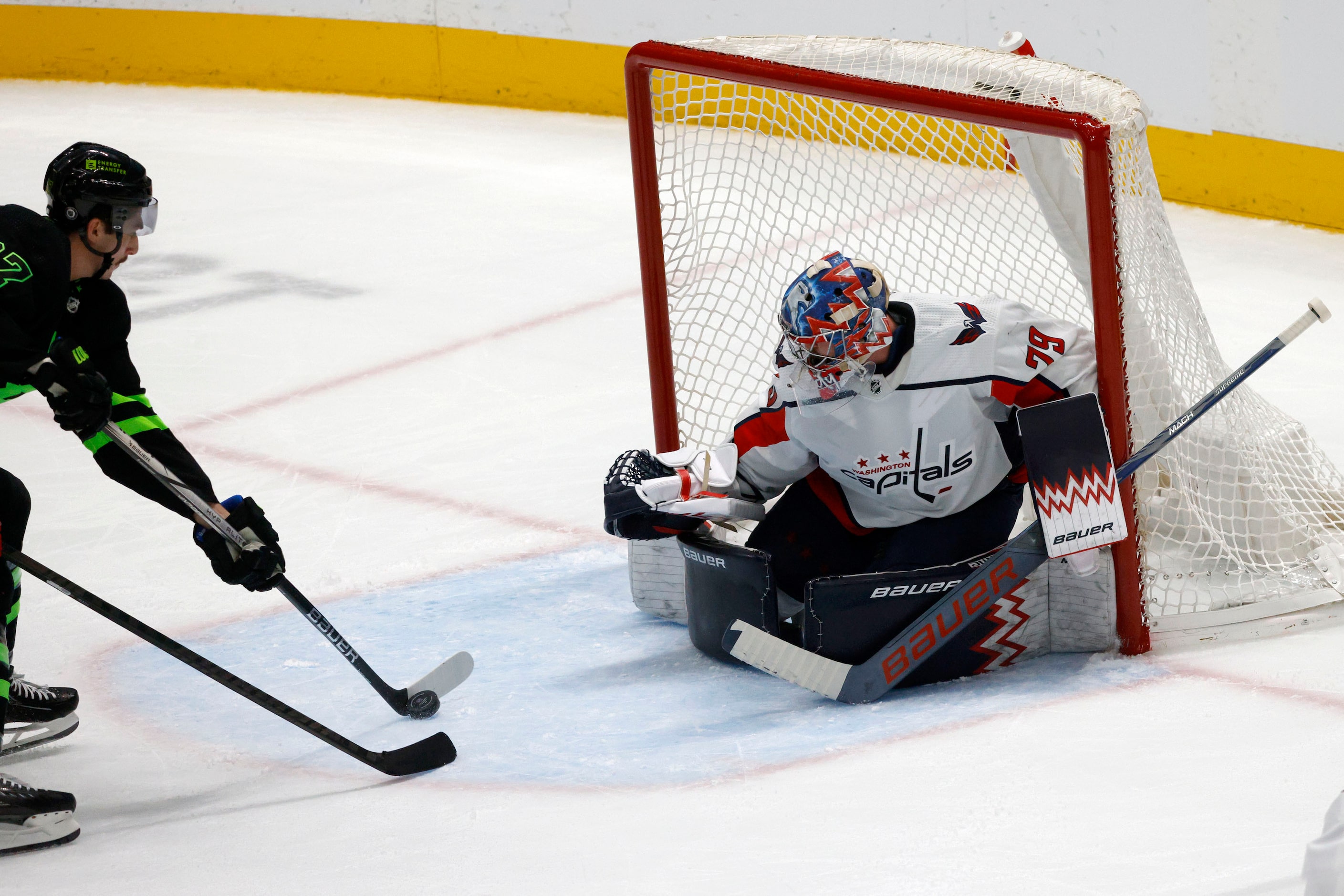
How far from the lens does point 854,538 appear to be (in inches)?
113

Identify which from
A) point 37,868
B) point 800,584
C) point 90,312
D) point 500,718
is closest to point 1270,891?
A: point 800,584

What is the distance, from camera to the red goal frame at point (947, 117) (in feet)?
8.15

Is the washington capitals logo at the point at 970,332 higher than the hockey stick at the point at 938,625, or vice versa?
the washington capitals logo at the point at 970,332

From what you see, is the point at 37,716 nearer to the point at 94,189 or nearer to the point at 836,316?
the point at 94,189

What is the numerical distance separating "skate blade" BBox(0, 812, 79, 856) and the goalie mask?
1.31 metres

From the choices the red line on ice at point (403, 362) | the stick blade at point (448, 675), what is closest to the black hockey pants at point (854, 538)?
the stick blade at point (448, 675)

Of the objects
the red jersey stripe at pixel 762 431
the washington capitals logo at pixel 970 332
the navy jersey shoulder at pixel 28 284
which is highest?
the navy jersey shoulder at pixel 28 284

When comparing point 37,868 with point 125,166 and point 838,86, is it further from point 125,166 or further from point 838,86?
→ point 838,86

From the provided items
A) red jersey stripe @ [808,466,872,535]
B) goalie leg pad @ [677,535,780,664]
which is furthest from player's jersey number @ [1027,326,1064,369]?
goalie leg pad @ [677,535,780,664]

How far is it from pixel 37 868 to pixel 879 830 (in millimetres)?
1180

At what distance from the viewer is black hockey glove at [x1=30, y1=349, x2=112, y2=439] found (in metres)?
2.25

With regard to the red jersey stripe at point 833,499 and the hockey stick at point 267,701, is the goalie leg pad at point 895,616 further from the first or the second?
the hockey stick at point 267,701

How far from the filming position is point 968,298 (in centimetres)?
369

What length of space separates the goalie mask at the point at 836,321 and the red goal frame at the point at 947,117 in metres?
0.30
